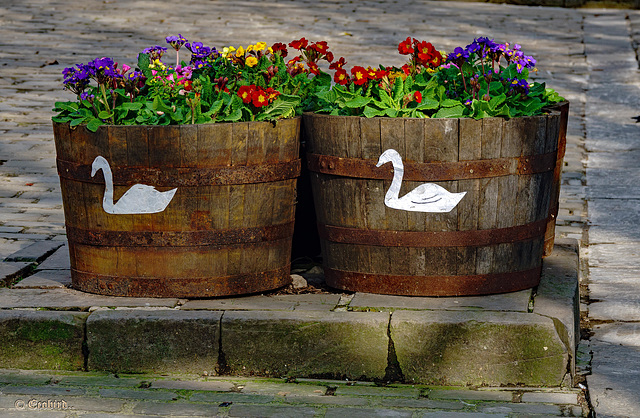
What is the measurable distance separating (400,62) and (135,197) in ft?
25.0

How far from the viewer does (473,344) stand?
355 cm

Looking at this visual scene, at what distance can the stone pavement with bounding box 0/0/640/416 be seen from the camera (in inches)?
164

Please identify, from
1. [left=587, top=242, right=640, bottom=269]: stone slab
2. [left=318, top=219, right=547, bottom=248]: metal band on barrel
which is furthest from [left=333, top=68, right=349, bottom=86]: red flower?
[left=587, top=242, right=640, bottom=269]: stone slab

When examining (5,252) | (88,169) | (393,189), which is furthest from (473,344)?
(5,252)

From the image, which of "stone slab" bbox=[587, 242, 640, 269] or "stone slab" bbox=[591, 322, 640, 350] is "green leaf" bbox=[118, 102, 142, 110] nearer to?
"stone slab" bbox=[591, 322, 640, 350]

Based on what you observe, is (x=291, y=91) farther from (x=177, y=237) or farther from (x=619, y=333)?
(x=619, y=333)

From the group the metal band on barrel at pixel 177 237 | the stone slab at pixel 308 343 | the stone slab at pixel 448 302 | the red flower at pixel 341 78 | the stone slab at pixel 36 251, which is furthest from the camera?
the stone slab at pixel 36 251

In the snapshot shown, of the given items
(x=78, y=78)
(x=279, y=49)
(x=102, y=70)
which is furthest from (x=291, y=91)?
(x=78, y=78)

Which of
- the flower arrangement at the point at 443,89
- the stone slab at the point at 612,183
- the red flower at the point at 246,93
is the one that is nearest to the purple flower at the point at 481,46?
the flower arrangement at the point at 443,89

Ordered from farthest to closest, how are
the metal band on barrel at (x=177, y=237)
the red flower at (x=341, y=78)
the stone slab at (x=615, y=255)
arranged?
the stone slab at (x=615, y=255)
the red flower at (x=341, y=78)
the metal band on barrel at (x=177, y=237)

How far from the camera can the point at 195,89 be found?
388cm

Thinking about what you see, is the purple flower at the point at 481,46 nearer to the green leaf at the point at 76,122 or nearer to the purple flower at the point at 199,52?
the purple flower at the point at 199,52

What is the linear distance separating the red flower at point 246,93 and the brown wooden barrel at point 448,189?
0.89 ft

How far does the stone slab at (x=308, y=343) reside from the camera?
11.8 feet
